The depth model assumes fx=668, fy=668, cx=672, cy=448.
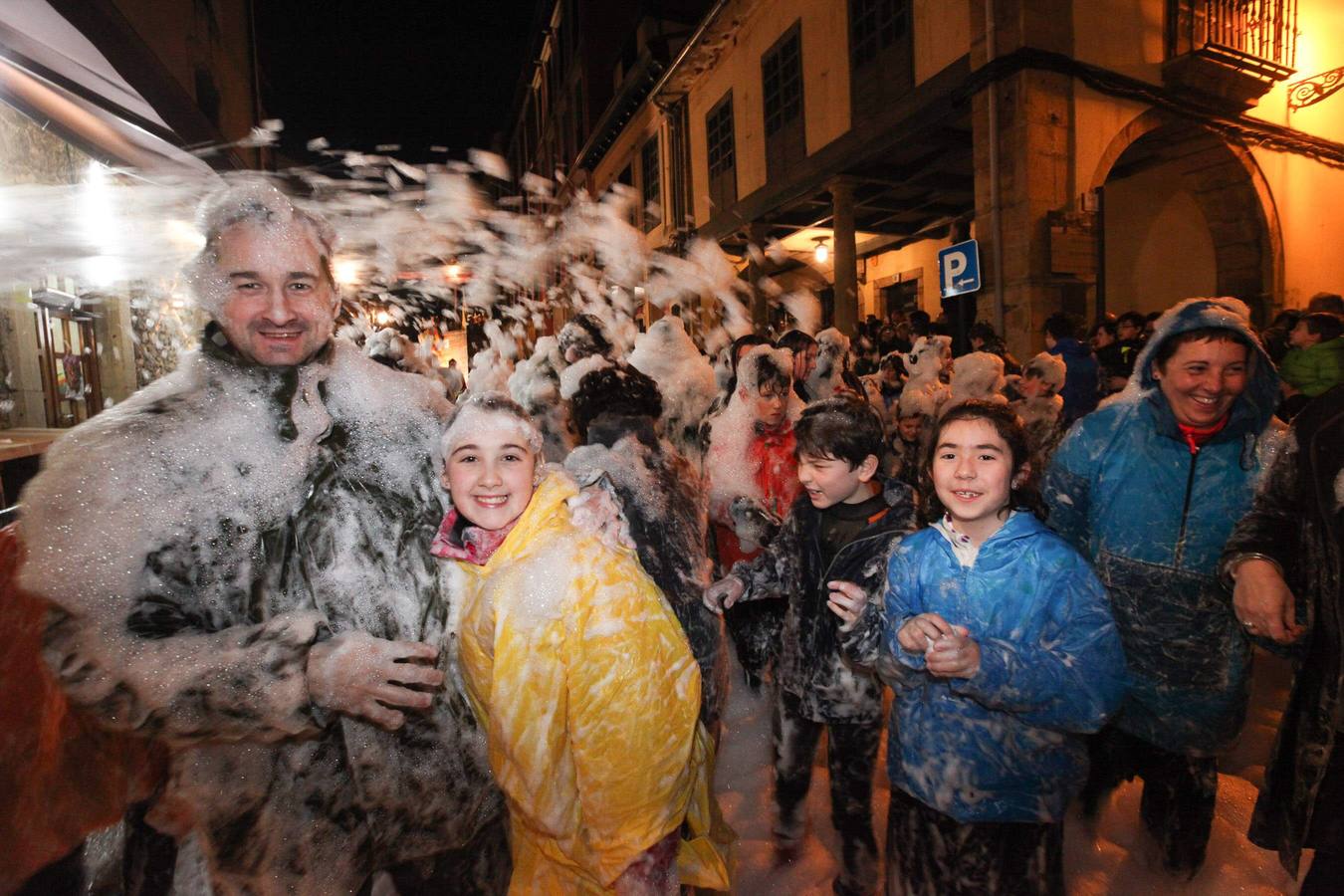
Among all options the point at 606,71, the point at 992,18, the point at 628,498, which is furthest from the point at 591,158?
the point at 628,498

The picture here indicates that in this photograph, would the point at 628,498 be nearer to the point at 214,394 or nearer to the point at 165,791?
the point at 214,394

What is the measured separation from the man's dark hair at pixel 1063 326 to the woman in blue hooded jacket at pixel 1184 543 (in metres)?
4.37

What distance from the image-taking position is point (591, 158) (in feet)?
77.8

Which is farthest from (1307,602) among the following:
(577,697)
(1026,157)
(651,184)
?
(651,184)

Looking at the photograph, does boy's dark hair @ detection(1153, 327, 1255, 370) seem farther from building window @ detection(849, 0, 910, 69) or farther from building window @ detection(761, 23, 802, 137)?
building window @ detection(761, 23, 802, 137)

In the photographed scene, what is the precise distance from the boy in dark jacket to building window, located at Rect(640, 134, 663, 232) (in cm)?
1841

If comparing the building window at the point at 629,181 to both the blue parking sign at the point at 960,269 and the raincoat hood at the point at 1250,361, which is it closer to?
the blue parking sign at the point at 960,269

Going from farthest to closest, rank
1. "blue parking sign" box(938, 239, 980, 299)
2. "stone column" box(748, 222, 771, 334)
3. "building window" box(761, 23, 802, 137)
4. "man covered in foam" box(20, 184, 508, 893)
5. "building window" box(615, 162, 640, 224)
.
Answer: "building window" box(615, 162, 640, 224) < "stone column" box(748, 222, 771, 334) < "building window" box(761, 23, 802, 137) < "blue parking sign" box(938, 239, 980, 299) < "man covered in foam" box(20, 184, 508, 893)

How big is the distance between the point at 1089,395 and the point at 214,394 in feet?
22.6

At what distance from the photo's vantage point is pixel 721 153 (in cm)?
1681

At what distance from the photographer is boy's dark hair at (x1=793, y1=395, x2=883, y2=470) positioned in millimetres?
2395

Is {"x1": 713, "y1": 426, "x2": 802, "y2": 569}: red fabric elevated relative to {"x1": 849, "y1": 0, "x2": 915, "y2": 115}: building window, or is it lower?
lower

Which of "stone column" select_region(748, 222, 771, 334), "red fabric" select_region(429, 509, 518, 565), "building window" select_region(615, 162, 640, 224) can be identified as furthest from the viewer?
"building window" select_region(615, 162, 640, 224)

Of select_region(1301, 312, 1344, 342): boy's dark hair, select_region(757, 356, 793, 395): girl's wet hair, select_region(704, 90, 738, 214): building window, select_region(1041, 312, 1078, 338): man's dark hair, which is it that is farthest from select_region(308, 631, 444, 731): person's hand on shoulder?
select_region(704, 90, 738, 214): building window
